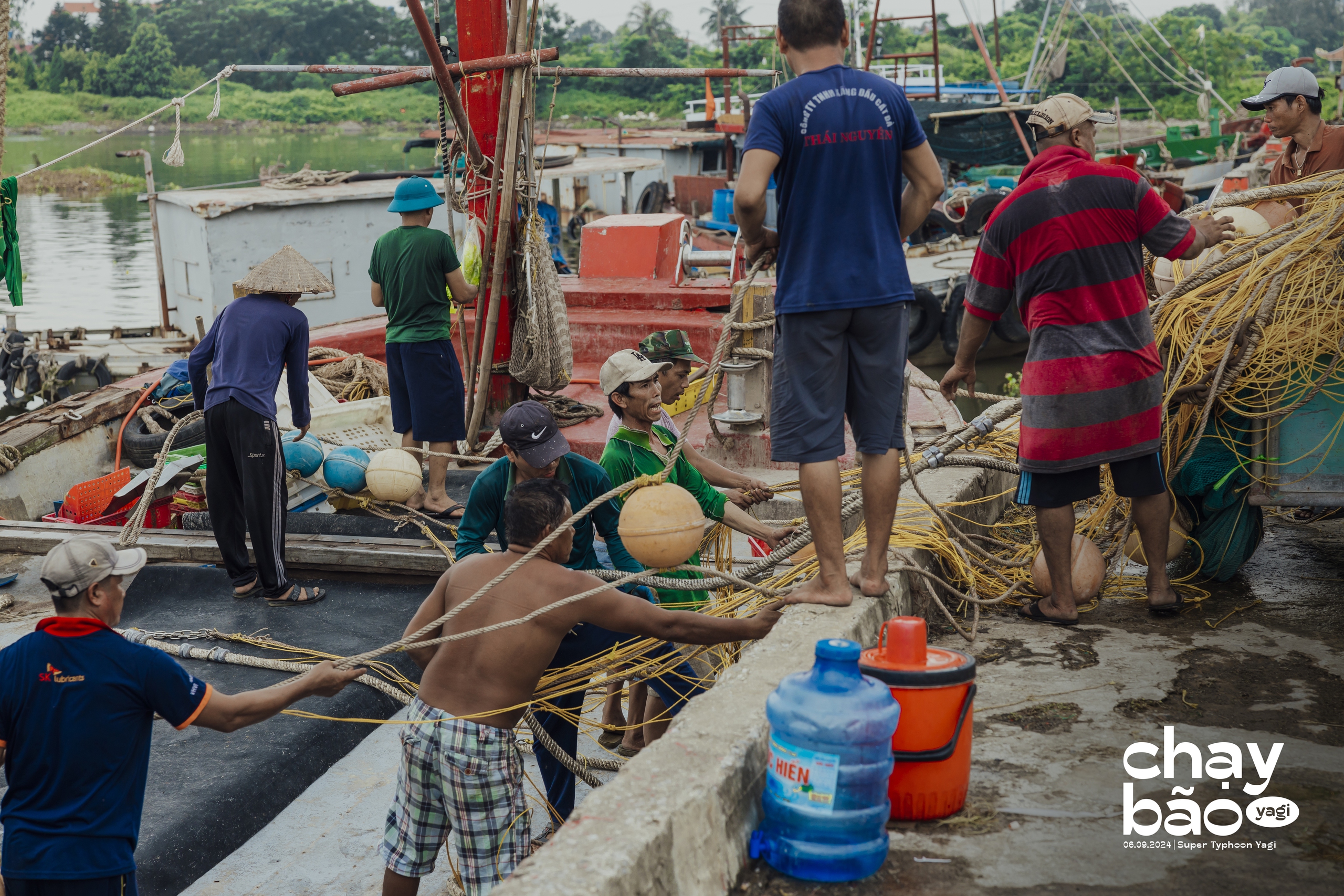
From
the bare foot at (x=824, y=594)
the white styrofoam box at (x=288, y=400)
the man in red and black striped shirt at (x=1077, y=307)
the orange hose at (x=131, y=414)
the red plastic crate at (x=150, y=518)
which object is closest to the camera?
the bare foot at (x=824, y=594)

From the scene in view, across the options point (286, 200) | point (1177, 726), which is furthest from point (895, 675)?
point (286, 200)

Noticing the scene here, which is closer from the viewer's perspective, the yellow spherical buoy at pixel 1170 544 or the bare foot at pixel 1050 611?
the bare foot at pixel 1050 611

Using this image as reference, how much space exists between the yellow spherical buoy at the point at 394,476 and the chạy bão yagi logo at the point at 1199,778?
4784 millimetres

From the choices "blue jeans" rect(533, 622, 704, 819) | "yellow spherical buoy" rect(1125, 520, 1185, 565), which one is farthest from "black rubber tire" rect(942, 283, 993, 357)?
"blue jeans" rect(533, 622, 704, 819)

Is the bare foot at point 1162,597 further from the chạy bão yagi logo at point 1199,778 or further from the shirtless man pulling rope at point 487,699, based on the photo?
the shirtless man pulling rope at point 487,699

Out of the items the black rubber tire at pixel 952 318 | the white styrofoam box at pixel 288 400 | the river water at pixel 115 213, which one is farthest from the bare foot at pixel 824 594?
the black rubber tire at pixel 952 318

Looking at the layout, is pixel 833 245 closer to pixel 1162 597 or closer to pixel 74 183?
pixel 1162 597

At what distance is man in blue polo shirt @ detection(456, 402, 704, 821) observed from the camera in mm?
3752

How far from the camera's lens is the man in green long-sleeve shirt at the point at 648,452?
4.05 m

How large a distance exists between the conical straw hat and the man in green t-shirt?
2.52ft

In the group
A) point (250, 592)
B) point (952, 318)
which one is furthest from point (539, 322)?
point (952, 318)

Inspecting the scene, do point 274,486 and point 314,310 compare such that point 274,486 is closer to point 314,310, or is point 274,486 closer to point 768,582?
point 768,582

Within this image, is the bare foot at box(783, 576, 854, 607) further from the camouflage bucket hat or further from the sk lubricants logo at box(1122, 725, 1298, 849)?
the camouflage bucket hat

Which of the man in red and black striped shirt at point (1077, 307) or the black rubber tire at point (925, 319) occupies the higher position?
the man in red and black striped shirt at point (1077, 307)
